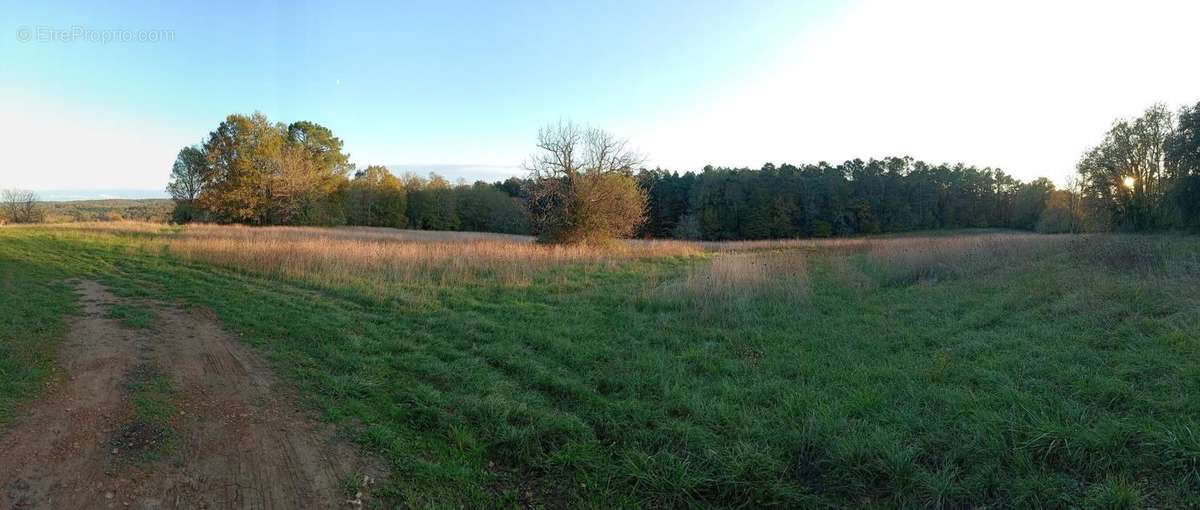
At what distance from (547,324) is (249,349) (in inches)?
158

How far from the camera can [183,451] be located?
3701mm

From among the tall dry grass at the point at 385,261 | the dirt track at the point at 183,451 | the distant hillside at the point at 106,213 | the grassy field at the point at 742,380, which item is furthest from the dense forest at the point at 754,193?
the dirt track at the point at 183,451

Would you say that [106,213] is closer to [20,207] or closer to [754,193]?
[20,207]

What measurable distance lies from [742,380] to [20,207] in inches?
2961

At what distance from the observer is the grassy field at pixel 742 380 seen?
142 inches

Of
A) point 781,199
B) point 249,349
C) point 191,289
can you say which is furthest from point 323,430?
point 781,199

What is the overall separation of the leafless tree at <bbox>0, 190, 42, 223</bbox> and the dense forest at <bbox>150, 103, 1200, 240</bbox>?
46.7 ft

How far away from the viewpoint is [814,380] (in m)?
5.51

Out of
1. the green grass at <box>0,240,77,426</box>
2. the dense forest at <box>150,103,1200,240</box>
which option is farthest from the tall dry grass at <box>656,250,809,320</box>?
the dense forest at <box>150,103,1200,240</box>

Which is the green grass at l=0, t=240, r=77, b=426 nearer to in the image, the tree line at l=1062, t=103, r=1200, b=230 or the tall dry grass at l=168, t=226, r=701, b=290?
the tall dry grass at l=168, t=226, r=701, b=290

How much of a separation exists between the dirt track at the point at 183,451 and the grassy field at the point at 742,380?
0.30 meters

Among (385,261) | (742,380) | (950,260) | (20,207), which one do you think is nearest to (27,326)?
(385,261)

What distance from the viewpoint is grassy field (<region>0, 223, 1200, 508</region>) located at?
142 inches

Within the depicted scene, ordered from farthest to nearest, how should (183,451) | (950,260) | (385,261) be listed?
(385,261) < (950,260) < (183,451)
